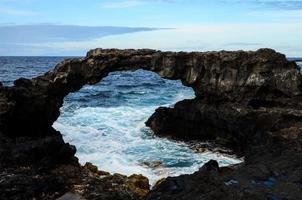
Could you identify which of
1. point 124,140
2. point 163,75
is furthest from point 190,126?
point 163,75

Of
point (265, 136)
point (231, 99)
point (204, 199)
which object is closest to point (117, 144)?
point (231, 99)

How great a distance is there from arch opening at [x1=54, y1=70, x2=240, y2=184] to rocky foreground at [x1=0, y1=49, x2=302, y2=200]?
173 cm

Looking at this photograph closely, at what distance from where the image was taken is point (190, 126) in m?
23.8

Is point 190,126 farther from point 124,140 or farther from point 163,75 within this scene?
point 163,75

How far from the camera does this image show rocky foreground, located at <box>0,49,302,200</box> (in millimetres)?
9734

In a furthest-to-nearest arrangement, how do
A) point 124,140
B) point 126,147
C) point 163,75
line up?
1. point 124,140
2. point 126,147
3. point 163,75

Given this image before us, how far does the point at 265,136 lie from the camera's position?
51.3 ft

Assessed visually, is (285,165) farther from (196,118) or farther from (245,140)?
(196,118)

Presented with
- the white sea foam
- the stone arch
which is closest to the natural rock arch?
the stone arch

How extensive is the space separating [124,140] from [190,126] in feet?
12.0

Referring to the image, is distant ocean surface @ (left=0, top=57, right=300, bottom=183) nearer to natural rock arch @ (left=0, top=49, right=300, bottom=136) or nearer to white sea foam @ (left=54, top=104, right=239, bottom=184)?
white sea foam @ (left=54, top=104, right=239, bottom=184)

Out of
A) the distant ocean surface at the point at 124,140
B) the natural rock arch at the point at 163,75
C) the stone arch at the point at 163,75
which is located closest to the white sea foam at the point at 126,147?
the distant ocean surface at the point at 124,140

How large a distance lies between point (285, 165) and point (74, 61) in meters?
12.4

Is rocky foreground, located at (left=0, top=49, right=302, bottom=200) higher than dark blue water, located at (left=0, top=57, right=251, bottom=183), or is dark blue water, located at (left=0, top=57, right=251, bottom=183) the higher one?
rocky foreground, located at (left=0, top=49, right=302, bottom=200)
